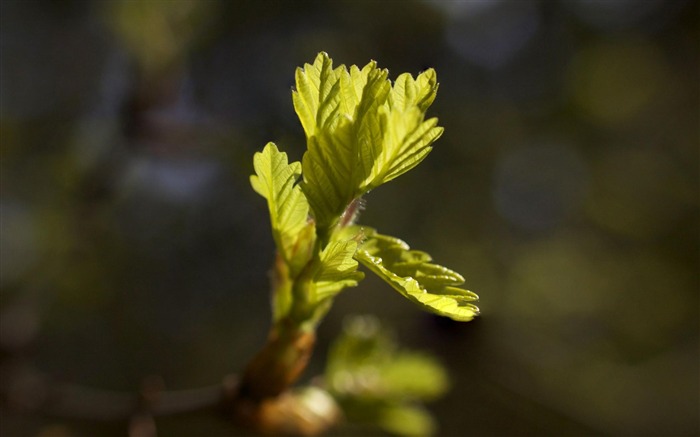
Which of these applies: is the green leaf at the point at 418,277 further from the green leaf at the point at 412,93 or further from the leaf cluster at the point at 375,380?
the leaf cluster at the point at 375,380

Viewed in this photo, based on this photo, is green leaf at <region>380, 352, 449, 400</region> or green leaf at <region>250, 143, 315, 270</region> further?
green leaf at <region>380, 352, 449, 400</region>

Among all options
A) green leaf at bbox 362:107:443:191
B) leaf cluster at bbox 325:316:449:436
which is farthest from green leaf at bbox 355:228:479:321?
leaf cluster at bbox 325:316:449:436

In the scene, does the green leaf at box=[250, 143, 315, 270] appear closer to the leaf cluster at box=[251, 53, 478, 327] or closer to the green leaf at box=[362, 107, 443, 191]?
the leaf cluster at box=[251, 53, 478, 327]

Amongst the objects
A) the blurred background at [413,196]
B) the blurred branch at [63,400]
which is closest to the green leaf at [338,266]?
the blurred branch at [63,400]

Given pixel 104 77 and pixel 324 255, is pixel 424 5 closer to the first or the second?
pixel 104 77

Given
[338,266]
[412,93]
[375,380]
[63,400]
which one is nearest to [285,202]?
[338,266]

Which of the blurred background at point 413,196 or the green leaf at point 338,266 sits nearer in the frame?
the green leaf at point 338,266
